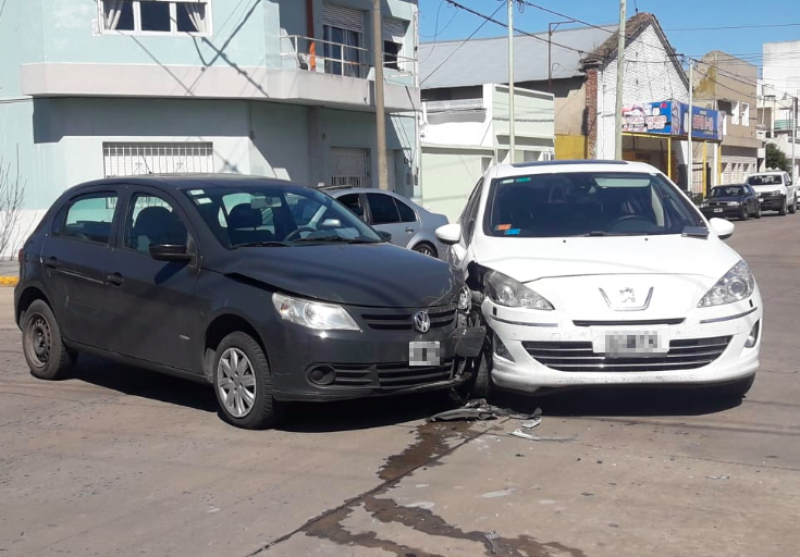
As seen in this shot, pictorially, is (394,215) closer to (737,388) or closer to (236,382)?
(737,388)

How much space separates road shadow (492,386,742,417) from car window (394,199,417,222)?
29.3ft

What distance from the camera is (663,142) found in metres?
48.1

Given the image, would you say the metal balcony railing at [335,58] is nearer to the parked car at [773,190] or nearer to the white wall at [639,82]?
the white wall at [639,82]

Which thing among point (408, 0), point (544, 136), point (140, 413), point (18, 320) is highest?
point (408, 0)

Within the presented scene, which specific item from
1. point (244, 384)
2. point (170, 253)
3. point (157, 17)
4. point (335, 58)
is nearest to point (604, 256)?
point (244, 384)

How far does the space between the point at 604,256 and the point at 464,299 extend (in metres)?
1.00

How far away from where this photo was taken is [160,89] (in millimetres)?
19922

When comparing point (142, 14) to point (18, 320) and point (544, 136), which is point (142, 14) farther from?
point (544, 136)

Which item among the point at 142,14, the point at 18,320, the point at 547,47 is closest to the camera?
the point at 18,320

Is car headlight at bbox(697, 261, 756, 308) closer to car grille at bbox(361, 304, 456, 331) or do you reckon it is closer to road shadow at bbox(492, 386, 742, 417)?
road shadow at bbox(492, 386, 742, 417)

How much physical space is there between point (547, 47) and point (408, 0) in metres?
19.5

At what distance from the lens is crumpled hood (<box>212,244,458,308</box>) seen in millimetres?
6156

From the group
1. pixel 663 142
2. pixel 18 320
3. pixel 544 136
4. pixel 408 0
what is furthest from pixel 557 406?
pixel 663 142

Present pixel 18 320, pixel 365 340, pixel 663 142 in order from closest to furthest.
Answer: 1. pixel 365 340
2. pixel 18 320
3. pixel 663 142
